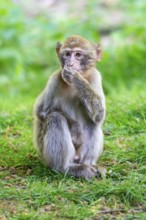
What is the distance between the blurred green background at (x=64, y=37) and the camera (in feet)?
42.2

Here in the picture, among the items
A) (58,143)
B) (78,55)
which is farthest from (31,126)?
(78,55)

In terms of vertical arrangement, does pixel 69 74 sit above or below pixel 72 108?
above

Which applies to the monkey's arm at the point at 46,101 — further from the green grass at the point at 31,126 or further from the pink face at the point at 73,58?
the green grass at the point at 31,126

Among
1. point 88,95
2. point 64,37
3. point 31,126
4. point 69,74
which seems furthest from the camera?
point 64,37

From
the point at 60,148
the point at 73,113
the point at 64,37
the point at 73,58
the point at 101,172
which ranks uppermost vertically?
the point at 64,37

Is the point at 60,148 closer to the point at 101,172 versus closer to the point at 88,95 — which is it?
the point at 101,172

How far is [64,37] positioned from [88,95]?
742 cm

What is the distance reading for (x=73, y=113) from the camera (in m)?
6.81

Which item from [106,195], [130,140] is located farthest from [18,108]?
[106,195]

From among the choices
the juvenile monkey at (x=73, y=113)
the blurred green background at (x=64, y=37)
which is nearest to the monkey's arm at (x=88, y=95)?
the juvenile monkey at (x=73, y=113)

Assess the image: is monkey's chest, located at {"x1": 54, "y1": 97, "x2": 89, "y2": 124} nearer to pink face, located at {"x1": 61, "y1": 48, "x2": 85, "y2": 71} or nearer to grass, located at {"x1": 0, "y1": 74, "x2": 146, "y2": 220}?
pink face, located at {"x1": 61, "y1": 48, "x2": 85, "y2": 71}

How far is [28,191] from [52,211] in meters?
0.49

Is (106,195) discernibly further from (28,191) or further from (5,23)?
(5,23)

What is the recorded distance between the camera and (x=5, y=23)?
13961 mm
